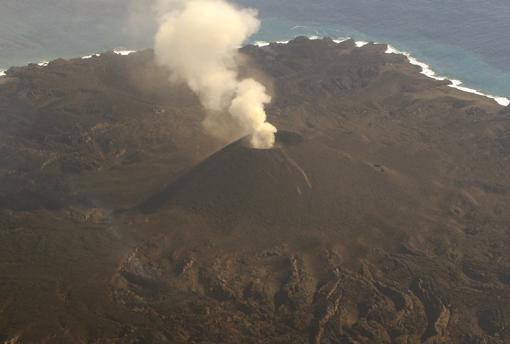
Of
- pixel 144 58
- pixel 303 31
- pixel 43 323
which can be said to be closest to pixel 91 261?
pixel 43 323

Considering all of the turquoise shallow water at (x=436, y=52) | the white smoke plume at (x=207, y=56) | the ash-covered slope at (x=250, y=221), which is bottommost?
the turquoise shallow water at (x=436, y=52)

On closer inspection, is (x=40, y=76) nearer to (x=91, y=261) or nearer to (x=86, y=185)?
(x=86, y=185)

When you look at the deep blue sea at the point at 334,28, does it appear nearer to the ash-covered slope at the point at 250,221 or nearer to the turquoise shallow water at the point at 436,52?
the turquoise shallow water at the point at 436,52

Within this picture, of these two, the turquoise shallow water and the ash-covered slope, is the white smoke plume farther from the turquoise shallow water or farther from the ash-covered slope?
the turquoise shallow water

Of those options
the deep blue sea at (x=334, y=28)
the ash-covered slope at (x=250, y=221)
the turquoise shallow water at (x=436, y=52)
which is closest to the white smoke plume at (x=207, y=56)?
the ash-covered slope at (x=250, y=221)

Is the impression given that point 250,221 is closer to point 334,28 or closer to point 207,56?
point 207,56

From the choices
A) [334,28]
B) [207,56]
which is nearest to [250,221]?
[207,56]
